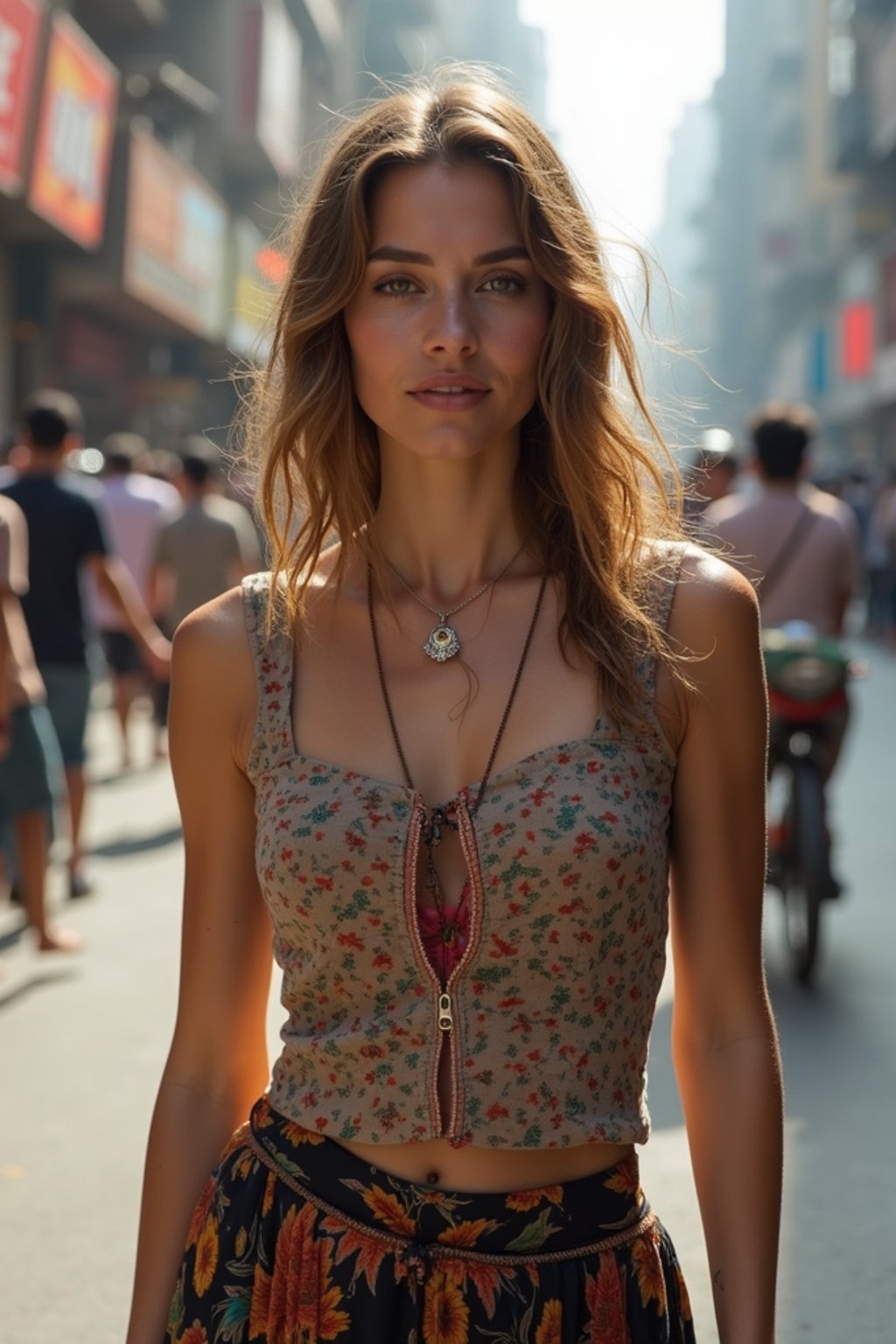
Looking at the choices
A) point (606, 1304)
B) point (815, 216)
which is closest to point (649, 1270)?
→ point (606, 1304)

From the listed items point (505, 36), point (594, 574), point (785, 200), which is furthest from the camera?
point (505, 36)

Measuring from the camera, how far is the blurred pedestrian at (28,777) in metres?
7.17

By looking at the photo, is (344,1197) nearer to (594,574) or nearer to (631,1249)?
(631,1249)

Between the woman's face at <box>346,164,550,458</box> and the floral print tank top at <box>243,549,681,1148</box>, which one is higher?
the woman's face at <box>346,164,550,458</box>

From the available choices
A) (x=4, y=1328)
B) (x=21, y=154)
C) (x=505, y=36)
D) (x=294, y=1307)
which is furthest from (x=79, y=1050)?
(x=505, y=36)

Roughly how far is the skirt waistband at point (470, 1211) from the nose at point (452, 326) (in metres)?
0.85

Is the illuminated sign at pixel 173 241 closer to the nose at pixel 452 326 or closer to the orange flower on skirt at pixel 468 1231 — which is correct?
the nose at pixel 452 326

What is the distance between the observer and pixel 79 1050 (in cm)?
614

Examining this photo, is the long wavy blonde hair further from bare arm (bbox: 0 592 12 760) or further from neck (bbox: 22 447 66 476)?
neck (bbox: 22 447 66 476)

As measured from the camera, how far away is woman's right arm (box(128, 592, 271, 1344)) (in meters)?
2.25

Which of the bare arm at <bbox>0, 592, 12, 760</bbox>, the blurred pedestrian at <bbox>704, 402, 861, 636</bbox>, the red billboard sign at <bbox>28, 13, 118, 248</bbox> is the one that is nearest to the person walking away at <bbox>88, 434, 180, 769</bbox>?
the red billboard sign at <bbox>28, 13, 118, 248</bbox>

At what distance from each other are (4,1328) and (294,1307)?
7.47 ft

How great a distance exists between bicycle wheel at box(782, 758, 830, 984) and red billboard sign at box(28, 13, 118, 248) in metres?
11.5

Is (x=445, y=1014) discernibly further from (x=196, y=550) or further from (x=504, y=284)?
(x=196, y=550)
